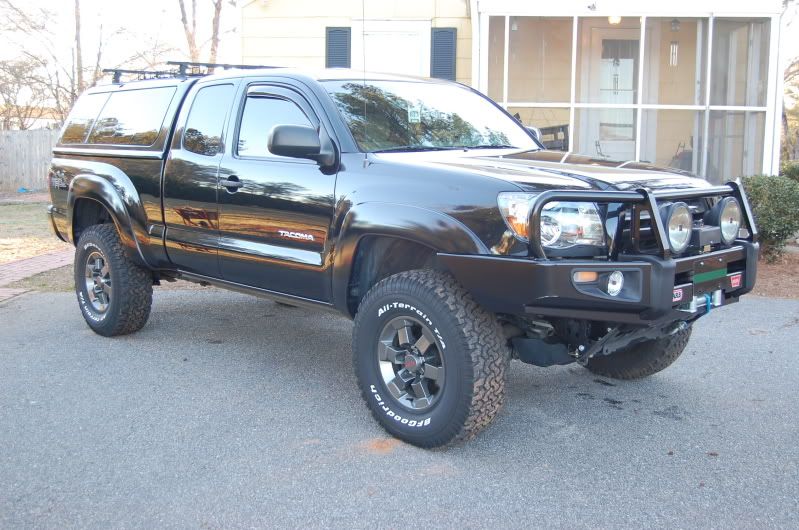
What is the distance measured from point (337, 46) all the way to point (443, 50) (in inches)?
66.8

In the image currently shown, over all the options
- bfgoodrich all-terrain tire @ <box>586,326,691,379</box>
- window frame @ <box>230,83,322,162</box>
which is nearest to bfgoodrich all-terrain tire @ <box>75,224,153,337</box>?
window frame @ <box>230,83,322,162</box>

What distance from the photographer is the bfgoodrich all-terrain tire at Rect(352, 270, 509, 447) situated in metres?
3.72

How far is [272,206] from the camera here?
15.2 feet

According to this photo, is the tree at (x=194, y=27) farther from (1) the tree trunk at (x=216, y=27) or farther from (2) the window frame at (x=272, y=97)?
(2) the window frame at (x=272, y=97)

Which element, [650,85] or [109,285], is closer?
[109,285]

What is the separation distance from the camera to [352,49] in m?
12.8

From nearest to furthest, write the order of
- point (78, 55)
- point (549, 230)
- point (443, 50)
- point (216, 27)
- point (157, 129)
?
point (549, 230)
point (157, 129)
point (443, 50)
point (216, 27)
point (78, 55)

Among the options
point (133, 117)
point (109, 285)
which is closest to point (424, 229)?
point (133, 117)

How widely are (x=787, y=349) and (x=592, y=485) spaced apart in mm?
3030

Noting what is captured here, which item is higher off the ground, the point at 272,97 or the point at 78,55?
the point at 78,55

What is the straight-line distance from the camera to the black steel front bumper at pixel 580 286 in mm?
3406

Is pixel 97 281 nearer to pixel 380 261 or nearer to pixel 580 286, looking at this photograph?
pixel 380 261

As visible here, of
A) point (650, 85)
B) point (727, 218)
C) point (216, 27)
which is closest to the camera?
point (727, 218)

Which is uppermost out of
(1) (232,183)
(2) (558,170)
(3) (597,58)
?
(3) (597,58)
